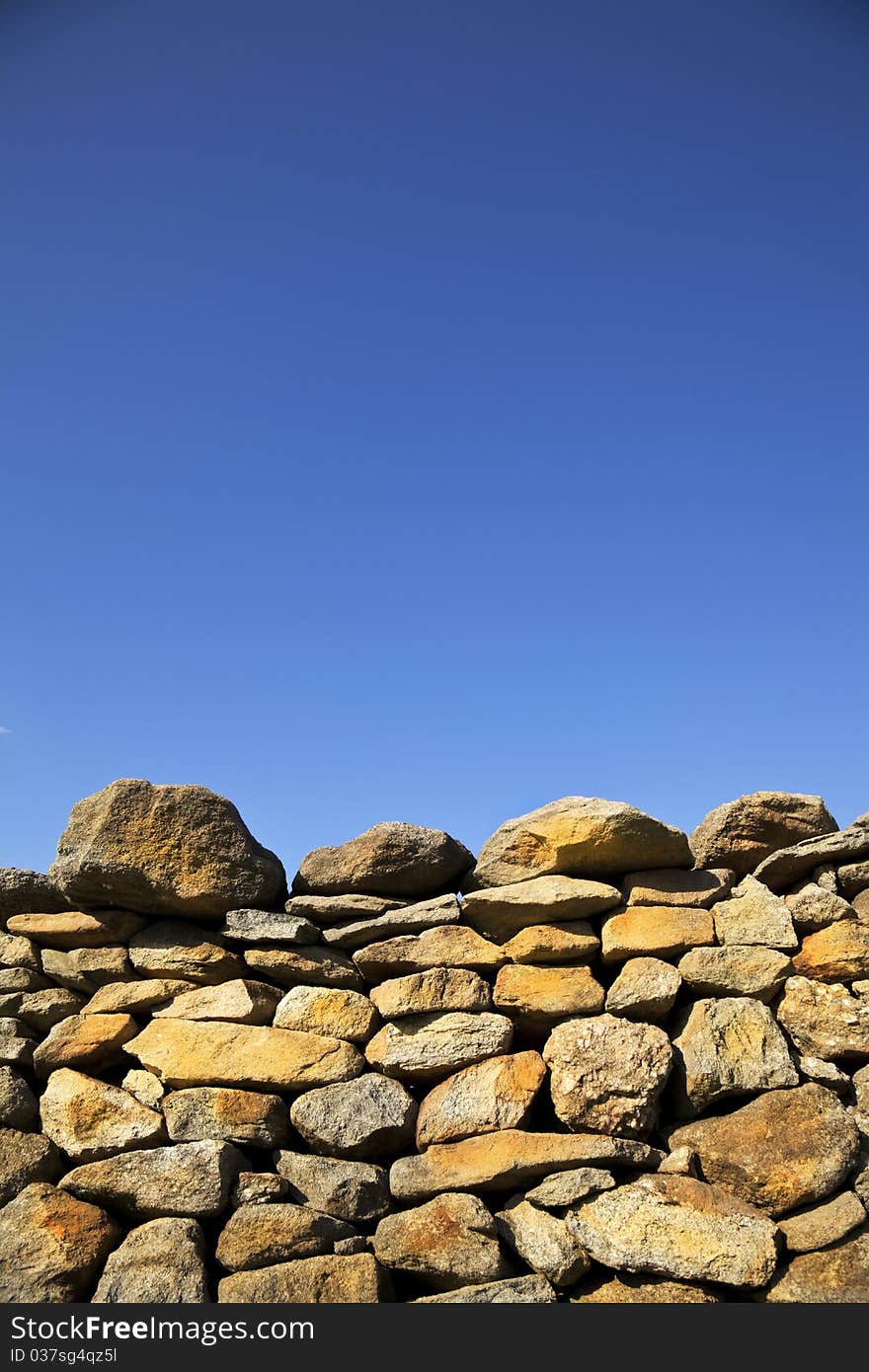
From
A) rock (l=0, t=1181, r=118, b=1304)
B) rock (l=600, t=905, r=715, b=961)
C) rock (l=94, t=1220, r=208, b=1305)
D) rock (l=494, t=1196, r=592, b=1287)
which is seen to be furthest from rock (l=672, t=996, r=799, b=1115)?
rock (l=0, t=1181, r=118, b=1304)

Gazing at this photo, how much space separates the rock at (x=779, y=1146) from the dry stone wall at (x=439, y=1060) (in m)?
0.01

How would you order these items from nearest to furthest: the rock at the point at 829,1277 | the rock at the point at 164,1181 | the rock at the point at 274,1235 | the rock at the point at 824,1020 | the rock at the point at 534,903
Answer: the rock at the point at 829,1277
the rock at the point at 274,1235
the rock at the point at 164,1181
the rock at the point at 824,1020
the rock at the point at 534,903

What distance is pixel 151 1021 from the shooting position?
227 inches

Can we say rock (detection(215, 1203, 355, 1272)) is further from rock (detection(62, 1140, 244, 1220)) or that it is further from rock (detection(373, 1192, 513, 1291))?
rock (detection(373, 1192, 513, 1291))

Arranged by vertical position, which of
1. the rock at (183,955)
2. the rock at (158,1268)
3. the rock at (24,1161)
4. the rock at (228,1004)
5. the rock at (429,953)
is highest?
the rock at (183,955)

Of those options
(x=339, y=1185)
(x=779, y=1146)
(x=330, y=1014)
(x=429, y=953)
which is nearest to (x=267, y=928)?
(x=330, y=1014)

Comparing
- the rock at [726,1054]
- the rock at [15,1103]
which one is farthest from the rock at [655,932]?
the rock at [15,1103]

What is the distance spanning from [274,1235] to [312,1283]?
29 centimetres

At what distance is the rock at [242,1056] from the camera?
5.39 meters

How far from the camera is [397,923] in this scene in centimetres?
576

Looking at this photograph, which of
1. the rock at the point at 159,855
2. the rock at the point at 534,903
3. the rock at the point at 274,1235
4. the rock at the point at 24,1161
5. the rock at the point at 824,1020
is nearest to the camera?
the rock at the point at 274,1235

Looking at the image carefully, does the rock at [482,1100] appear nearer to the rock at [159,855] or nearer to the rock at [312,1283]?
the rock at [312,1283]
